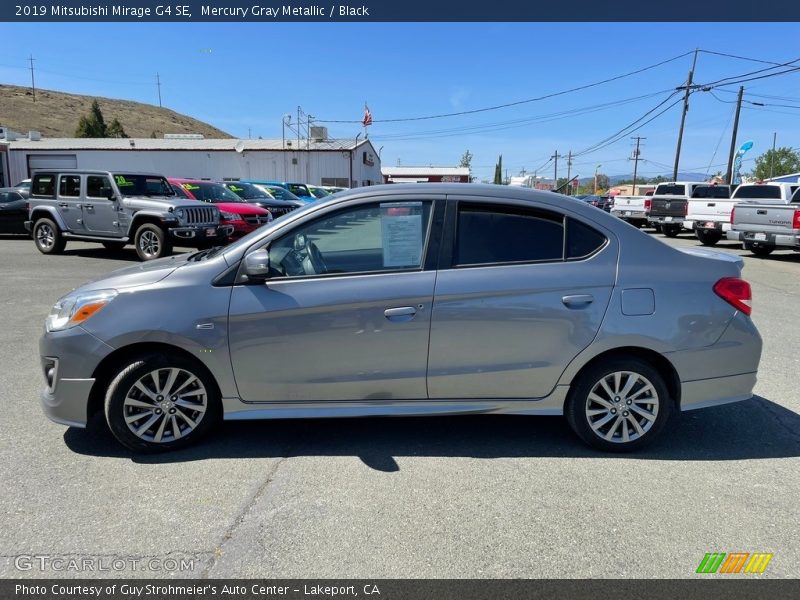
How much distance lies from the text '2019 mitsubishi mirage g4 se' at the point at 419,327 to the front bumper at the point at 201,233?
8.84 metres

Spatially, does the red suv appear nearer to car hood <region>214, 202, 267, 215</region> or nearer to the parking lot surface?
car hood <region>214, 202, 267, 215</region>

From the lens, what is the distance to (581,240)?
3699 millimetres

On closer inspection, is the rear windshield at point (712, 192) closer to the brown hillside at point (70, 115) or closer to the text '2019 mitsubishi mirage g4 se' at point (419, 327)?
the text '2019 mitsubishi mirage g4 se' at point (419, 327)

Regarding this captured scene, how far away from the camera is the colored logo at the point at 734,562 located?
2631 millimetres

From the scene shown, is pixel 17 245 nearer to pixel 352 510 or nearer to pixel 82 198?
pixel 82 198

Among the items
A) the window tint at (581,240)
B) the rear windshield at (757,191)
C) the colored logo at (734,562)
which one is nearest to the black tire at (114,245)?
the window tint at (581,240)

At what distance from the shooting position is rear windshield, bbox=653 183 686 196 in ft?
78.9

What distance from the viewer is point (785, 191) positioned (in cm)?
1780

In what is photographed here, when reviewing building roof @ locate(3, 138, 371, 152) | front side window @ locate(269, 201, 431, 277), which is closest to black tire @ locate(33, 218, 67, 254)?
front side window @ locate(269, 201, 431, 277)

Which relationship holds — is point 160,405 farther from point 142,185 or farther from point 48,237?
point 48,237

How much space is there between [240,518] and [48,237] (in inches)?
533

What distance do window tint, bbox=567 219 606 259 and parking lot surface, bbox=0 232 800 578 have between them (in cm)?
136

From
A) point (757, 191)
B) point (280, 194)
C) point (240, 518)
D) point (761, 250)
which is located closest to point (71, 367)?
point (240, 518)

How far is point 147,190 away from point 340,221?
35.9 feet
